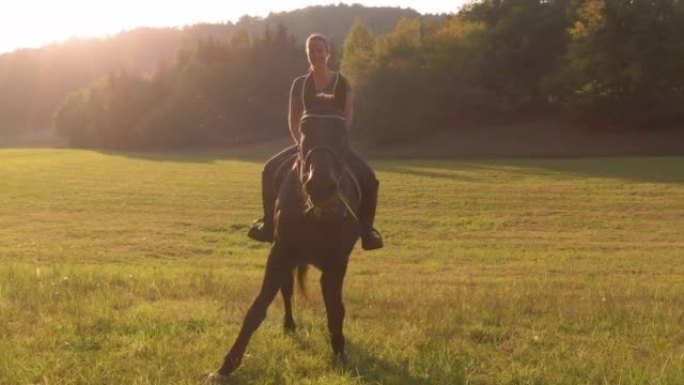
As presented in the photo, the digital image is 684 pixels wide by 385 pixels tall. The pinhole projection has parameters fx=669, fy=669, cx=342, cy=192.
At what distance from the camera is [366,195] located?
712 centimetres

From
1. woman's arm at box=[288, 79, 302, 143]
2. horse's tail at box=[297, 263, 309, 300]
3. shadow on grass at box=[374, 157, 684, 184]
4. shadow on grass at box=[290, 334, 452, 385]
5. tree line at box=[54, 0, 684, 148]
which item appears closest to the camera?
shadow on grass at box=[290, 334, 452, 385]

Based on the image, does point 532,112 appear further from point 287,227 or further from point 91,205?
point 287,227

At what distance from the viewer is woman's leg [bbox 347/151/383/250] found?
6984 millimetres

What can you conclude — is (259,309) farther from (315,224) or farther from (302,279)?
(302,279)

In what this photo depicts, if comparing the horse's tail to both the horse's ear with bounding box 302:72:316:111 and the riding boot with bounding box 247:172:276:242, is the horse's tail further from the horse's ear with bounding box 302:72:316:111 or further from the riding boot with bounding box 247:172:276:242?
the horse's ear with bounding box 302:72:316:111

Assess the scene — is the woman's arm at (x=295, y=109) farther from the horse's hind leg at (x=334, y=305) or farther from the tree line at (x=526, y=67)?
the tree line at (x=526, y=67)

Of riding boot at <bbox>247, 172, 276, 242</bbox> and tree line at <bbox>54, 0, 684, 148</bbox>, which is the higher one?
tree line at <bbox>54, 0, 684, 148</bbox>

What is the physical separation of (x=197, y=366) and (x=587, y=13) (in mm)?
65156

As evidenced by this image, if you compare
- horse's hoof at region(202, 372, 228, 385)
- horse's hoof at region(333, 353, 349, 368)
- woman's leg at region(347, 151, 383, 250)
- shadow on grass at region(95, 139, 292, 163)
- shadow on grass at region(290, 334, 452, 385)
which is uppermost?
woman's leg at region(347, 151, 383, 250)

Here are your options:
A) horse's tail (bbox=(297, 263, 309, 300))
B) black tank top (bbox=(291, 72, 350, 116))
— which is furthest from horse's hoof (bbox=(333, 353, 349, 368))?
black tank top (bbox=(291, 72, 350, 116))

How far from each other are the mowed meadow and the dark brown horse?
0.32 m

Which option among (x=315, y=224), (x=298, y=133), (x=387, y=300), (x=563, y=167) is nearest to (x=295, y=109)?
(x=298, y=133)

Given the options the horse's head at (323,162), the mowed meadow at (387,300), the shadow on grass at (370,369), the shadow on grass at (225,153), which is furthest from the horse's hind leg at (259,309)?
the shadow on grass at (225,153)

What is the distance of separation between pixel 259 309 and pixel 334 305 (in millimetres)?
732
